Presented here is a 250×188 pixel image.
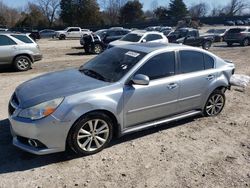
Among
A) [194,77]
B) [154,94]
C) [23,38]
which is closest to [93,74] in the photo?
[154,94]

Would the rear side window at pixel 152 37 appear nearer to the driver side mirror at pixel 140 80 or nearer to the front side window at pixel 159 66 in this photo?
the front side window at pixel 159 66

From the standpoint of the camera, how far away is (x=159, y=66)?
5340 millimetres

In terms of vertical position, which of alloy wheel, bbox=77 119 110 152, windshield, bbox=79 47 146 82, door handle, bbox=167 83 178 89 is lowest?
alloy wheel, bbox=77 119 110 152

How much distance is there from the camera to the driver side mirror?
4785 mm

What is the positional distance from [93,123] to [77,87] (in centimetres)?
59

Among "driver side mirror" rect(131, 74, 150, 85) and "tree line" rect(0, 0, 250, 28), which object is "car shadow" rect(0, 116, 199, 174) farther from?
"tree line" rect(0, 0, 250, 28)

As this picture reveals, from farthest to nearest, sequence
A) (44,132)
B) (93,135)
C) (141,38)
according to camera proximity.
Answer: (141,38)
(93,135)
(44,132)

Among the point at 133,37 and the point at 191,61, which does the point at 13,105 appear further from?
the point at 133,37

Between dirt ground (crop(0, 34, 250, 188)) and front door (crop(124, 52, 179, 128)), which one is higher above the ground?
front door (crop(124, 52, 179, 128))

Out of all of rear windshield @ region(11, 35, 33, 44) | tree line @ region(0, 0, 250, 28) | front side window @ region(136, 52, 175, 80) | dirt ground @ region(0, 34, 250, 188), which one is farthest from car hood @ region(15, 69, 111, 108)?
tree line @ region(0, 0, 250, 28)

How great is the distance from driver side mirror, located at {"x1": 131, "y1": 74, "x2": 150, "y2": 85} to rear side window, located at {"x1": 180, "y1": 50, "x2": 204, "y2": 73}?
1.09 m

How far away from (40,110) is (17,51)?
8.65 meters

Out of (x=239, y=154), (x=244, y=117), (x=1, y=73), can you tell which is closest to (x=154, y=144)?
(x=239, y=154)

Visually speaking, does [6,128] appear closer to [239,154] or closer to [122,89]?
[122,89]
